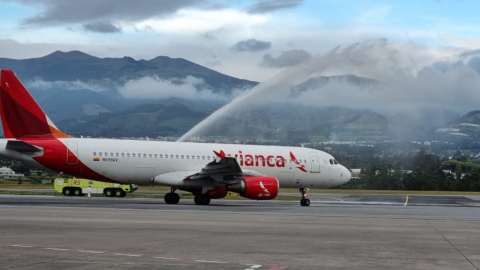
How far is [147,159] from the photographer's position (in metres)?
43.1

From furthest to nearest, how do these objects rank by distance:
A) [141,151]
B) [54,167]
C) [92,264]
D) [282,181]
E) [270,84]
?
[270,84]
[282,181]
[141,151]
[54,167]
[92,264]

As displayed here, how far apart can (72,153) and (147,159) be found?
4.78 metres

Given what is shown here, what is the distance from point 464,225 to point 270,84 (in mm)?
50020

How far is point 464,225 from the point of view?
2781 centimetres

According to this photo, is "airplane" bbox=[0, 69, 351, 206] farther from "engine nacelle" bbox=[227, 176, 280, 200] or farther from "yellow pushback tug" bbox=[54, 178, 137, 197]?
"yellow pushback tug" bbox=[54, 178, 137, 197]

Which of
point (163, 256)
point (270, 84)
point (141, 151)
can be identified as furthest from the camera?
point (270, 84)

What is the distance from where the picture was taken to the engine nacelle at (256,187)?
4162cm

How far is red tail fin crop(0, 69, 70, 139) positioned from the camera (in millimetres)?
39969

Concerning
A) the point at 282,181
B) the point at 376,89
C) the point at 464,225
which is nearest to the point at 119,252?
the point at 464,225

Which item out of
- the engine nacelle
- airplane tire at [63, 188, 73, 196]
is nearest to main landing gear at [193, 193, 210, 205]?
the engine nacelle

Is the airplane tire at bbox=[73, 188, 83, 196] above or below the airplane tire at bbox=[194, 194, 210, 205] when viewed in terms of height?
above

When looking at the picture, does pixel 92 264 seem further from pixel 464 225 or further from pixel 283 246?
pixel 464 225

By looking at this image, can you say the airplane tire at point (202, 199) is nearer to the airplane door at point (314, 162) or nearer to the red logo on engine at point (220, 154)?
the red logo on engine at point (220, 154)

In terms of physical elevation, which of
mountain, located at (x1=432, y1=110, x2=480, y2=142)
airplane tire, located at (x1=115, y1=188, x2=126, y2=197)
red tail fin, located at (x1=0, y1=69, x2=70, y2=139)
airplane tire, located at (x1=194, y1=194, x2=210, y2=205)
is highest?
mountain, located at (x1=432, y1=110, x2=480, y2=142)
